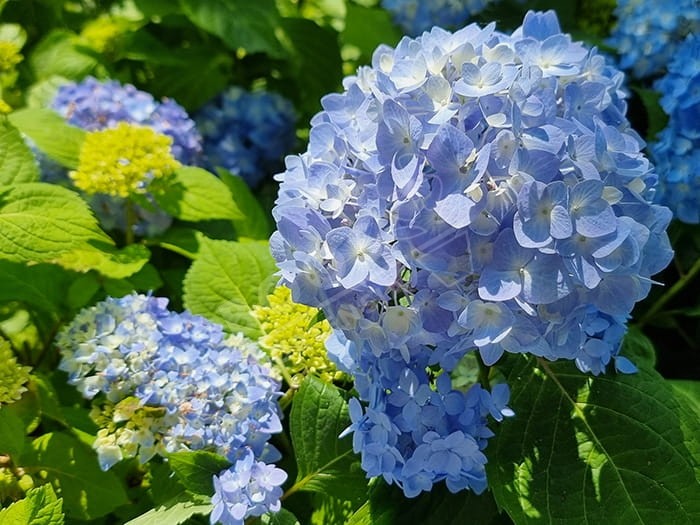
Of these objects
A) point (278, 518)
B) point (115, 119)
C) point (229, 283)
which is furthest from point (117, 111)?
point (278, 518)

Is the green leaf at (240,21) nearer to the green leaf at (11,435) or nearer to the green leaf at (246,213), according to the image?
the green leaf at (246,213)

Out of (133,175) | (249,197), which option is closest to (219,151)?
(249,197)

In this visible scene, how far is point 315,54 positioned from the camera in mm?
1920

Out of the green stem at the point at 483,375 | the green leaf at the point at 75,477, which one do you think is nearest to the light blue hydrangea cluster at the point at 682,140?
the green stem at the point at 483,375

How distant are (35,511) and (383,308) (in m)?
0.46

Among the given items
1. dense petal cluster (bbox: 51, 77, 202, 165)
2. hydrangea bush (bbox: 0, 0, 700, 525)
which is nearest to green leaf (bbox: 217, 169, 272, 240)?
hydrangea bush (bbox: 0, 0, 700, 525)

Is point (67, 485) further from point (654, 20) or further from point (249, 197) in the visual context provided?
point (654, 20)

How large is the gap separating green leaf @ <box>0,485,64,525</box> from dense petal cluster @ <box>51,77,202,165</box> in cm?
77

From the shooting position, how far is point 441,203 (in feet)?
2.72

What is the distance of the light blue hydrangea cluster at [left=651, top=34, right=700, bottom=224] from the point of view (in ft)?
4.45

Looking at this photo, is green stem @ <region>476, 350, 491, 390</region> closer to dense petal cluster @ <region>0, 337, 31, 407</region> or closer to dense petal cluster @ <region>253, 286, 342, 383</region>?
dense petal cluster @ <region>253, 286, 342, 383</region>

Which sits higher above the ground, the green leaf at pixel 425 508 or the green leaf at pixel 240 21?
the green leaf at pixel 240 21

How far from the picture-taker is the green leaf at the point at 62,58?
1.74m

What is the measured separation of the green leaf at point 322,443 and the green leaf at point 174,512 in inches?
5.7
